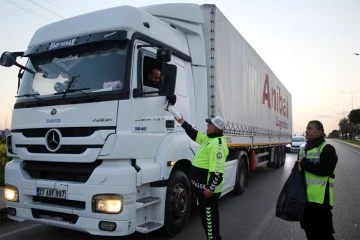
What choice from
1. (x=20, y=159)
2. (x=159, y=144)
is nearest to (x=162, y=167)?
(x=159, y=144)

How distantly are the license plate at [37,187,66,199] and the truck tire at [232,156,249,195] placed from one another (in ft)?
15.6

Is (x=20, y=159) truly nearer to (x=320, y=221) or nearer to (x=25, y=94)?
(x=25, y=94)

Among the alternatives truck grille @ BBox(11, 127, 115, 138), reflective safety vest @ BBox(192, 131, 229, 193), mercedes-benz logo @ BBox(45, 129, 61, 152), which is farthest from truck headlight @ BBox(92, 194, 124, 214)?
reflective safety vest @ BBox(192, 131, 229, 193)

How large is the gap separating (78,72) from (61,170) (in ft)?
4.20

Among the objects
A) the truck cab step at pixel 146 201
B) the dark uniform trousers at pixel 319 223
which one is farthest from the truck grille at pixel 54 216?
the dark uniform trousers at pixel 319 223

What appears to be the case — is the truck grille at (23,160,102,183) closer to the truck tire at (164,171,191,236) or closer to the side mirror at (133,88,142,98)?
the side mirror at (133,88,142,98)

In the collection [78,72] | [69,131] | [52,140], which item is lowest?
[52,140]

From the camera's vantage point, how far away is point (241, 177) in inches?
356

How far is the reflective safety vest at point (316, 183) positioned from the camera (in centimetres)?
393

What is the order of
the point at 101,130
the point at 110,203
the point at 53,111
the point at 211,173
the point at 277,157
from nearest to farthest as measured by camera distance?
1. the point at 110,203
2. the point at 101,130
3. the point at 211,173
4. the point at 53,111
5. the point at 277,157

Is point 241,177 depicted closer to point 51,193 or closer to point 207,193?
point 207,193

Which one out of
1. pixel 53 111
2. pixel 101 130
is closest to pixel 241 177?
pixel 101 130

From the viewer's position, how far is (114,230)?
435cm

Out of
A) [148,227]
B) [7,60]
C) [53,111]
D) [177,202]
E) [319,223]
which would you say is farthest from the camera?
[177,202]
